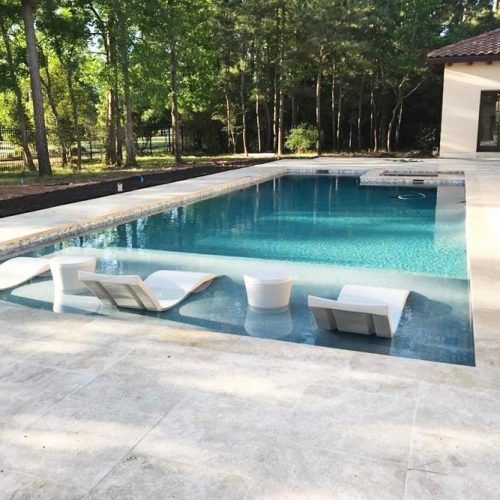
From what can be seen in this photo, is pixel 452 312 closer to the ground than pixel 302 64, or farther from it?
closer to the ground

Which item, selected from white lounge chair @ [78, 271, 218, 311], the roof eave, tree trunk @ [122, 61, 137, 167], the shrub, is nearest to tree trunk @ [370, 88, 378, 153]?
the shrub

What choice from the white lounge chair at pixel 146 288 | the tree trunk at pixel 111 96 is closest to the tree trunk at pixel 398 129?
the tree trunk at pixel 111 96

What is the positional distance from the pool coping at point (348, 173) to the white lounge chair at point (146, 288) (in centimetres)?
245

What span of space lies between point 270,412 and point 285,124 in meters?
25.8

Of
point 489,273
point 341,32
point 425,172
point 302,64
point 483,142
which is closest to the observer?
point 489,273

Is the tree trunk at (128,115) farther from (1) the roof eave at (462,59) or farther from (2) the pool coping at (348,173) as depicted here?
(1) the roof eave at (462,59)

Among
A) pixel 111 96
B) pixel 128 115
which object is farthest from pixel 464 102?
pixel 111 96

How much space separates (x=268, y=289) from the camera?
185 inches

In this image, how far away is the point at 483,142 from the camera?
1847 cm

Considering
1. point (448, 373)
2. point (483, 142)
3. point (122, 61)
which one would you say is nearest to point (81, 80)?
point (122, 61)

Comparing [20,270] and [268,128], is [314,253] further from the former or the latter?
[268,128]

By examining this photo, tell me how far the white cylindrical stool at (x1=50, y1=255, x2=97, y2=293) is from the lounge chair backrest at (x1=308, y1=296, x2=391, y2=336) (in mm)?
2461

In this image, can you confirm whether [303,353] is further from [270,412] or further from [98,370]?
[98,370]

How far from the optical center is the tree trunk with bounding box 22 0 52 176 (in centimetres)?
1356
